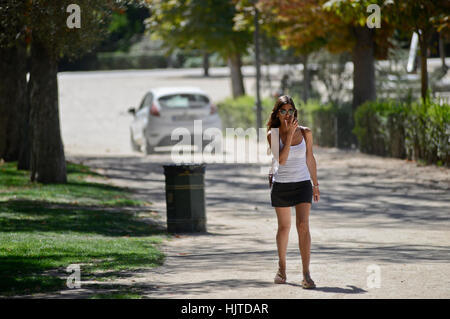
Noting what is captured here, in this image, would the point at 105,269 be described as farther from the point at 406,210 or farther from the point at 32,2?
the point at 32,2

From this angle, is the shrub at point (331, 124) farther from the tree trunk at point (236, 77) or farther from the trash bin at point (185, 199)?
the trash bin at point (185, 199)

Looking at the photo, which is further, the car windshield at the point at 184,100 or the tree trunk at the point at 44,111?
the car windshield at the point at 184,100

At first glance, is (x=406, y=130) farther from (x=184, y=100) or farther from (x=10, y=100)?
(x=10, y=100)

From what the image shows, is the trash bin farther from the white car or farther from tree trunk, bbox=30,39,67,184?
the white car

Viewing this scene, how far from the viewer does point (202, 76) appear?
6181cm

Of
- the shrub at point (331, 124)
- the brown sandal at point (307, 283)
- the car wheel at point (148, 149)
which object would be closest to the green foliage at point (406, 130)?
the shrub at point (331, 124)

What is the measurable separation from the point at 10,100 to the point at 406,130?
353 inches

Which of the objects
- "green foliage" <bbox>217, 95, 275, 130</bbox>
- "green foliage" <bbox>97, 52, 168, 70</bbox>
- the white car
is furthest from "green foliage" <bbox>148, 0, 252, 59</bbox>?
"green foliage" <bbox>97, 52, 168, 70</bbox>

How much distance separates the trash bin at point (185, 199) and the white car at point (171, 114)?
11.3 metres

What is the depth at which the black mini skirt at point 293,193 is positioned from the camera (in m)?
8.09

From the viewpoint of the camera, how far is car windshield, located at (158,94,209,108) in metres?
23.9

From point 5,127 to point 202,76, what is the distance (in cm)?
4104

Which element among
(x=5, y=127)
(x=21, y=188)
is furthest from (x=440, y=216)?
(x=5, y=127)

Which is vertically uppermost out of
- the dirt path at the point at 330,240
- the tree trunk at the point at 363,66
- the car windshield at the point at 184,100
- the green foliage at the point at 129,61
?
the green foliage at the point at 129,61
